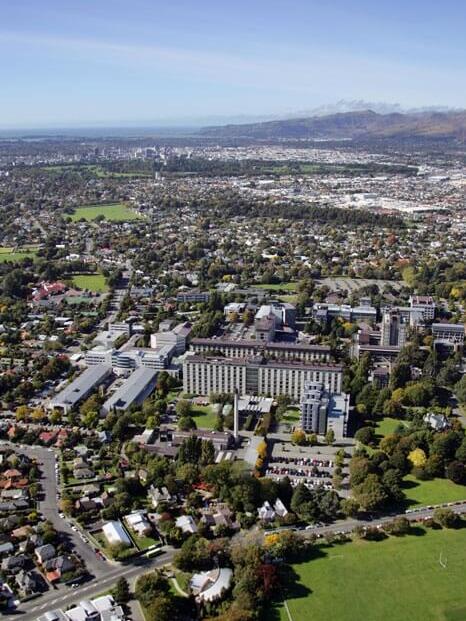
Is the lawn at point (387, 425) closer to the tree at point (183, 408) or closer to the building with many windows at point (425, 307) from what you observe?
the tree at point (183, 408)

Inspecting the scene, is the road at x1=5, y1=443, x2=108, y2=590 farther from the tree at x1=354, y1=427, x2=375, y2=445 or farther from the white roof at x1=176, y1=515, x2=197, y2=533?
the tree at x1=354, y1=427, x2=375, y2=445

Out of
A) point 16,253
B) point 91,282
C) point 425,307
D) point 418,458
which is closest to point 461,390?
point 418,458

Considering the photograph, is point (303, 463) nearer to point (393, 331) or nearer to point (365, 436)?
point (365, 436)

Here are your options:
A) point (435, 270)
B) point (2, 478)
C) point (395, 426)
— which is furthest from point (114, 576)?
point (435, 270)

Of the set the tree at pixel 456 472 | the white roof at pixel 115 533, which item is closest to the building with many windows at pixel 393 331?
the tree at pixel 456 472

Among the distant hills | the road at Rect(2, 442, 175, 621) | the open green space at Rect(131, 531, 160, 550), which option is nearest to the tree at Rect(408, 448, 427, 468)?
the road at Rect(2, 442, 175, 621)

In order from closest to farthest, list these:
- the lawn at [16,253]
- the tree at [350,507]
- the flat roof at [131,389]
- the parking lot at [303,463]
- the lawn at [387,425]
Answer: the tree at [350,507] → the parking lot at [303,463] → the lawn at [387,425] → the flat roof at [131,389] → the lawn at [16,253]
